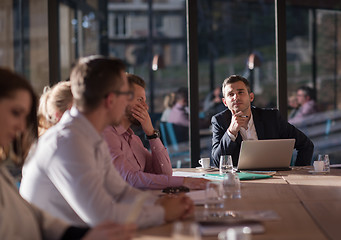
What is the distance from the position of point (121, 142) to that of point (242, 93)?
1.52 meters

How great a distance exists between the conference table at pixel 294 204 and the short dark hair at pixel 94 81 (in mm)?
578

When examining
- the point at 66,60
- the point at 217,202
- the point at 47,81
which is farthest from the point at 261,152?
the point at 66,60

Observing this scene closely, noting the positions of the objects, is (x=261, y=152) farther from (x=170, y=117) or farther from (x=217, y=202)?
(x=170, y=117)

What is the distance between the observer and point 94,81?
6.40ft

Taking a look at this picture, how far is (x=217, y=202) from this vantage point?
83.6 inches

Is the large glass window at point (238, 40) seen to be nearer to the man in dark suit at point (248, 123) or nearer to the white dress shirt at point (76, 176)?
the man in dark suit at point (248, 123)

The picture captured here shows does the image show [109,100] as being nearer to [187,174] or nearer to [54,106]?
[54,106]

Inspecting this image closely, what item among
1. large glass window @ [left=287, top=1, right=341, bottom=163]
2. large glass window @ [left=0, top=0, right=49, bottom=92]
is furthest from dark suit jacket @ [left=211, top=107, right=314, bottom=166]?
large glass window @ [left=287, top=1, right=341, bottom=163]

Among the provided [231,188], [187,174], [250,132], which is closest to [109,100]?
[231,188]

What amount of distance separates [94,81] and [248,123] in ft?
7.69

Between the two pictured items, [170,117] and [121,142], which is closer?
[121,142]

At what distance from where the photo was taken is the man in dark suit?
4.00 m

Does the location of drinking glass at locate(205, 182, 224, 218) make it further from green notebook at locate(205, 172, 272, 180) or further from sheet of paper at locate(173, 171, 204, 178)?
sheet of paper at locate(173, 171, 204, 178)

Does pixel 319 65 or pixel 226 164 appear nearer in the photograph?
pixel 226 164
